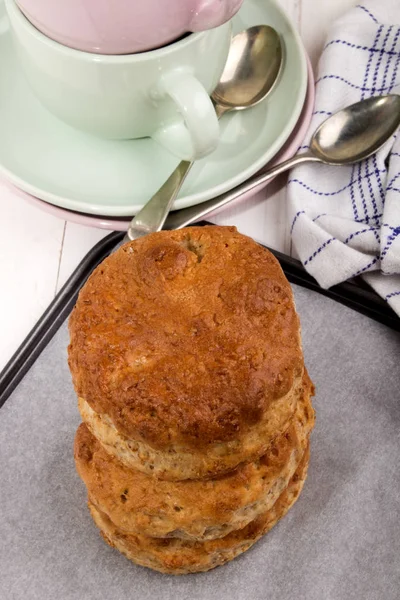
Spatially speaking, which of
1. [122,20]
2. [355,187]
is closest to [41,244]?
[122,20]

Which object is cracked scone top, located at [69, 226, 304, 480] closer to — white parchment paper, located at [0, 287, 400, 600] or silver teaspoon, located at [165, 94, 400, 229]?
white parchment paper, located at [0, 287, 400, 600]

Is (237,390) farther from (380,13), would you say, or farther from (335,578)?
(380,13)

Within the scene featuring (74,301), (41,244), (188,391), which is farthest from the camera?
(41,244)

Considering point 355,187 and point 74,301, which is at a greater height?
point 355,187

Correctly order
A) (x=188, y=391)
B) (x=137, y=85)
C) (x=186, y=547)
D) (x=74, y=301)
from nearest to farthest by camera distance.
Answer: (x=188, y=391)
(x=186, y=547)
(x=137, y=85)
(x=74, y=301)

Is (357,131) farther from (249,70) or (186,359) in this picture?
(186,359)

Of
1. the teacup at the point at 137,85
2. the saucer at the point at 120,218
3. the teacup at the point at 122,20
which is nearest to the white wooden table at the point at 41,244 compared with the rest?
the saucer at the point at 120,218
